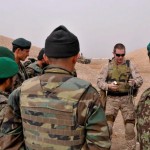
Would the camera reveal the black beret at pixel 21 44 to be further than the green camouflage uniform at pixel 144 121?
Yes

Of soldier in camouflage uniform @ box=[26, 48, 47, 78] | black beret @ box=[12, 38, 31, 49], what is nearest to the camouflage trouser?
soldier in camouflage uniform @ box=[26, 48, 47, 78]

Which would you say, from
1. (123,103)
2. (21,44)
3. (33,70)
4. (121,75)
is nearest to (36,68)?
(33,70)

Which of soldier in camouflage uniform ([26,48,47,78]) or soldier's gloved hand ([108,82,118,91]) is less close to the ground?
soldier in camouflage uniform ([26,48,47,78])

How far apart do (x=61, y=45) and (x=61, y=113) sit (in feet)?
1.45

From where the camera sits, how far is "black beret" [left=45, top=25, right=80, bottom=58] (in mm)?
2414

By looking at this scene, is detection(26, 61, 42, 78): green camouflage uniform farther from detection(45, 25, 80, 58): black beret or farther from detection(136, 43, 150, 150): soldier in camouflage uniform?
detection(45, 25, 80, 58): black beret

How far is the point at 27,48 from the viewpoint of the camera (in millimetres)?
5531

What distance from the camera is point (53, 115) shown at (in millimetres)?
2363

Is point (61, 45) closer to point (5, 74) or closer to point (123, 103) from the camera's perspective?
point (5, 74)

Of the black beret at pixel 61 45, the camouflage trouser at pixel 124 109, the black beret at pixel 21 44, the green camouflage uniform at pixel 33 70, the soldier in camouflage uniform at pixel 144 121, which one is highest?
the black beret at pixel 61 45

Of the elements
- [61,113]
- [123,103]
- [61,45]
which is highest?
[61,45]

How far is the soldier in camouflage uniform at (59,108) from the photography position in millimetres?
2318

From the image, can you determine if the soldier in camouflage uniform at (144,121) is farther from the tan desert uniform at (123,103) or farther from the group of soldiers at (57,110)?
the tan desert uniform at (123,103)

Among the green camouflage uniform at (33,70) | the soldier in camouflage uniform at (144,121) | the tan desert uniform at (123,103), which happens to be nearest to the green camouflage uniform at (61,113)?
the soldier in camouflage uniform at (144,121)
